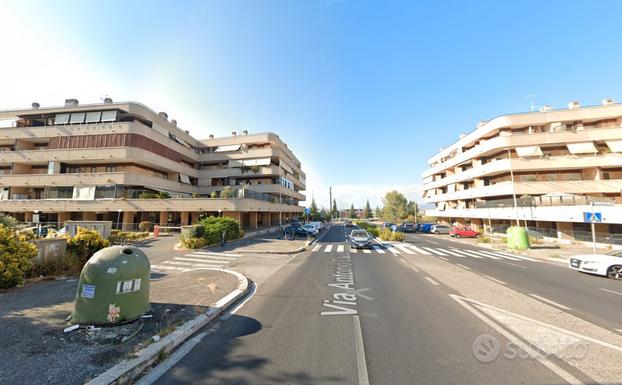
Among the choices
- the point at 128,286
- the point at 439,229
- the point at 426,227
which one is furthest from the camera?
the point at 426,227

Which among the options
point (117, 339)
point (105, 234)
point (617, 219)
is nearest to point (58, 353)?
point (117, 339)

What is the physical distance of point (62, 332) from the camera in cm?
430

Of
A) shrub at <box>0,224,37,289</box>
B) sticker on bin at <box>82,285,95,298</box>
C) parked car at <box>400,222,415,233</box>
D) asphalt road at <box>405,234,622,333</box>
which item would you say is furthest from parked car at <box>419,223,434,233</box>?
shrub at <box>0,224,37,289</box>

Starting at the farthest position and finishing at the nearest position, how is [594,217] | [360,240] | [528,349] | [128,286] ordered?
[360,240] → [594,217] → [128,286] → [528,349]

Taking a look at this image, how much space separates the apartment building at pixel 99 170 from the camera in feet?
91.3

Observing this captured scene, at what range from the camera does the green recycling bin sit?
450cm

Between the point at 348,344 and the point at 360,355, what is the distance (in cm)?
39

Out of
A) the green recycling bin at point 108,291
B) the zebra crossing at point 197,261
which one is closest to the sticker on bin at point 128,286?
the green recycling bin at point 108,291

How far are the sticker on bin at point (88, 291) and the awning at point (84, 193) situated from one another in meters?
32.1

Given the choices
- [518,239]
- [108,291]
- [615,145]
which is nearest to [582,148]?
[615,145]

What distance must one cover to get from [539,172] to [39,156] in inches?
2432

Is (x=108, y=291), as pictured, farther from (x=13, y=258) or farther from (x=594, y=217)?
(x=594, y=217)

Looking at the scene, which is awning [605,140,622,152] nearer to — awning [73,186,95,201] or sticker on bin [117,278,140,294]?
sticker on bin [117,278,140,294]

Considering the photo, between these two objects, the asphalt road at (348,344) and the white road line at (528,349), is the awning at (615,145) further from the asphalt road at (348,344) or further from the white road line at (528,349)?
the white road line at (528,349)
